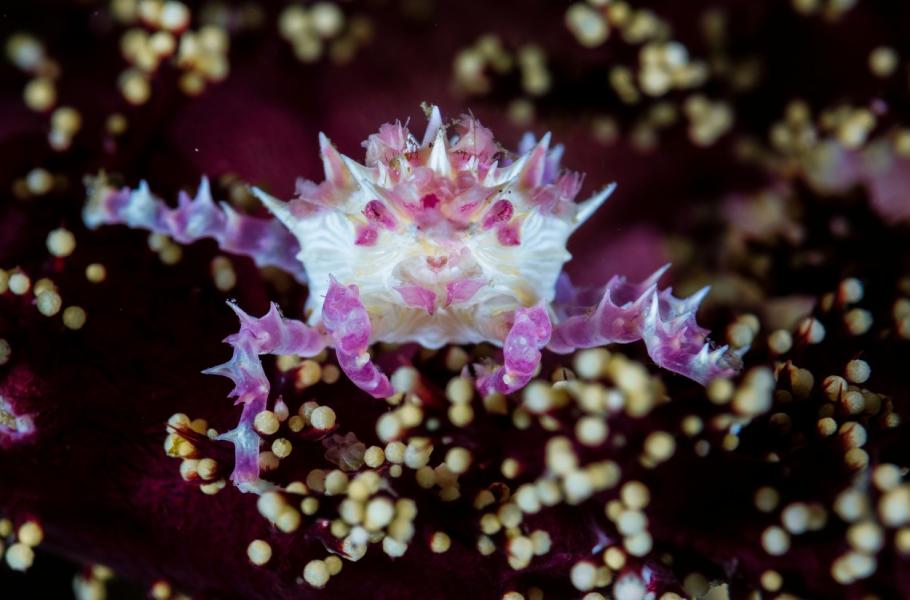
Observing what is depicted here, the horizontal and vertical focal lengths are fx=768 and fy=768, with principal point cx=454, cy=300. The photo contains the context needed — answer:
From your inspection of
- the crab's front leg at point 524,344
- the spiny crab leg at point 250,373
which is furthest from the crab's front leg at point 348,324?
the crab's front leg at point 524,344

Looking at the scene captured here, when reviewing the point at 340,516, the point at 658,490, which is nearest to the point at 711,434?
the point at 658,490

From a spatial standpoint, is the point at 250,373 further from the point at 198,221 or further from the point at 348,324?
the point at 198,221

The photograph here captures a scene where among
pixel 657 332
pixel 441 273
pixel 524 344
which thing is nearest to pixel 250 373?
pixel 441 273

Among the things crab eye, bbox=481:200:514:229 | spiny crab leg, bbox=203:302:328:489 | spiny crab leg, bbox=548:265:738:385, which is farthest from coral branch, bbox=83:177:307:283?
spiny crab leg, bbox=548:265:738:385

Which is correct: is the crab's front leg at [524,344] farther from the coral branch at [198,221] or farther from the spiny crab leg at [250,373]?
the coral branch at [198,221]

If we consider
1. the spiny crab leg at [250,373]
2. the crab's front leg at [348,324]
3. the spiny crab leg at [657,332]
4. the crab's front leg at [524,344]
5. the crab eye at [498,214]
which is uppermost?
the crab eye at [498,214]

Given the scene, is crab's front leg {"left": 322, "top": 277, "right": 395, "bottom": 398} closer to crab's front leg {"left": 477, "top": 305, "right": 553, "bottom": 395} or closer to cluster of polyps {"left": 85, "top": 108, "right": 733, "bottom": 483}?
cluster of polyps {"left": 85, "top": 108, "right": 733, "bottom": 483}

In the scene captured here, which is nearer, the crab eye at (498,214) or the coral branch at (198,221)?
the crab eye at (498,214)
